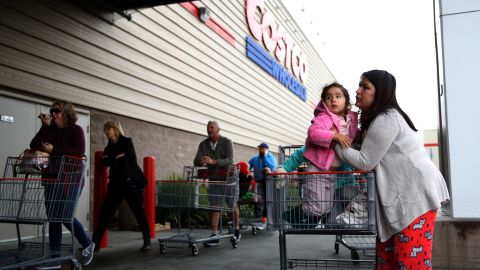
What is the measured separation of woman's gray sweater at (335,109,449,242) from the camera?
10.2ft

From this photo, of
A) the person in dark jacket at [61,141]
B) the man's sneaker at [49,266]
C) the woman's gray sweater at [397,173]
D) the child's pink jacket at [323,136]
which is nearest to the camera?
the woman's gray sweater at [397,173]

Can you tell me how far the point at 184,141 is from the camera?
1349 centimetres

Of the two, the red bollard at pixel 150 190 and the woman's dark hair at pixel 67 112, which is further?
the red bollard at pixel 150 190

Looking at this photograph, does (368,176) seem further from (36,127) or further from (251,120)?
(251,120)

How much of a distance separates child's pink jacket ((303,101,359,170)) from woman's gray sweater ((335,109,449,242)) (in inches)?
9.7

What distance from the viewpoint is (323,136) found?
3.40 meters

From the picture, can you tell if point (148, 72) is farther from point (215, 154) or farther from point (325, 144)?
point (325, 144)

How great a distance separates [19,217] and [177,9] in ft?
28.5

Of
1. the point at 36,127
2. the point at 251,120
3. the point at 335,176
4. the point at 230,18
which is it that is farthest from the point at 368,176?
the point at 251,120

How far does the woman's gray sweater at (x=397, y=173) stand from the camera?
312 centimetres

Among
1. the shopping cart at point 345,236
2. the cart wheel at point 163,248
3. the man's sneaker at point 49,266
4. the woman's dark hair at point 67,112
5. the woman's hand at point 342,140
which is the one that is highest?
the woman's dark hair at point 67,112

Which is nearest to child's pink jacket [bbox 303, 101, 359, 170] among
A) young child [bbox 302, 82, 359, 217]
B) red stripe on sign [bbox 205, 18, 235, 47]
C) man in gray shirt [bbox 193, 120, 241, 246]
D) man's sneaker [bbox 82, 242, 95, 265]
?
young child [bbox 302, 82, 359, 217]

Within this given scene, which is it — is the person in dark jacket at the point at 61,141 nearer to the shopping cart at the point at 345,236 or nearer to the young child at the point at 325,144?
the shopping cart at the point at 345,236

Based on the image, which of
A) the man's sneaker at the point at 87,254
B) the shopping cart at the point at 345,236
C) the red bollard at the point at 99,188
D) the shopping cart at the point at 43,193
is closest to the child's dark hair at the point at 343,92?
the shopping cart at the point at 345,236
